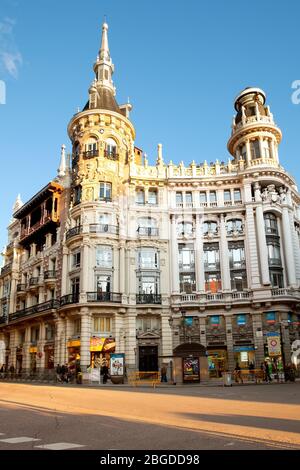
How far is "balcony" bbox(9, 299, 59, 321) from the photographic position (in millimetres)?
44888

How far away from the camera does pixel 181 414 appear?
1244 cm

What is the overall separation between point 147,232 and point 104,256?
5.40 meters

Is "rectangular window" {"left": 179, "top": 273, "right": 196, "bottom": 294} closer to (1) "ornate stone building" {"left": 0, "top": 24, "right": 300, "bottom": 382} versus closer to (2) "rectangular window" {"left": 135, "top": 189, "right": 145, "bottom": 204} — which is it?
(1) "ornate stone building" {"left": 0, "top": 24, "right": 300, "bottom": 382}

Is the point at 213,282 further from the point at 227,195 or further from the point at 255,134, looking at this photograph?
the point at 255,134

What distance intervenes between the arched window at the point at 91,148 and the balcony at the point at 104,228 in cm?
803

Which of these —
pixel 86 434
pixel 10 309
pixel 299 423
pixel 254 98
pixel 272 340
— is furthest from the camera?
pixel 10 309

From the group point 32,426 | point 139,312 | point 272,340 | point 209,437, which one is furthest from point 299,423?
point 139,312

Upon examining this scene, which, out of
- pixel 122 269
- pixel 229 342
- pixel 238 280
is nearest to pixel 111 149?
pixel 122 269

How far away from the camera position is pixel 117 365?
33.7 metres

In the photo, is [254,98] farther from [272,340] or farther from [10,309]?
[10,309]

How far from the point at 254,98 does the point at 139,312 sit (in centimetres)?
2767

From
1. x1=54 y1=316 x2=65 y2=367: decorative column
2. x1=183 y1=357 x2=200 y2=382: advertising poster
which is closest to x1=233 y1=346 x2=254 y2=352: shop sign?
x1=183 y1=357 x2=200 y2=382: advertising poster

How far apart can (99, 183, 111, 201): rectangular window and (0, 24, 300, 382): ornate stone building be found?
0.14 m

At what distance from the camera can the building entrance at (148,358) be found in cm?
4162
